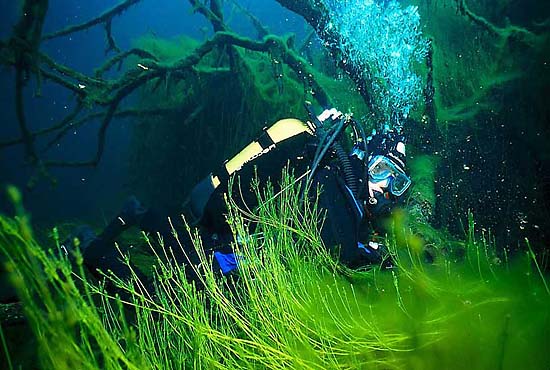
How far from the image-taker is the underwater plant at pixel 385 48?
660 centimetres

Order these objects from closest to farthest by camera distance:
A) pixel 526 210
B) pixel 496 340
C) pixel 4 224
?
pixel 4 224
pixel 496 340
pixel 526 210

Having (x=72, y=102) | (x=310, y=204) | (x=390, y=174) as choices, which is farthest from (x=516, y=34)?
(x=72, y=102)

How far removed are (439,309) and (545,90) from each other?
18.2 ft

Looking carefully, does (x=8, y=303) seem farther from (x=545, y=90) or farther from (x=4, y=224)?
(x=545, y=90)

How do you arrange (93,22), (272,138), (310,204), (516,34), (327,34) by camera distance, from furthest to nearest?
(93,22) < (327,34) < (516,34) < (272,138) < (310,204)

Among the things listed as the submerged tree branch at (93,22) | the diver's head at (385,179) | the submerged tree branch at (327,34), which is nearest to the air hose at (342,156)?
the diver's head at (385,179)

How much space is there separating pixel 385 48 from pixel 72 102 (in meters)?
36.9

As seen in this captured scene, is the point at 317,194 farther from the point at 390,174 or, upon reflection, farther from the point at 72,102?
the point at 72,102

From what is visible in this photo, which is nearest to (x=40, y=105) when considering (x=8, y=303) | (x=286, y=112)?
(x=286, y=112)

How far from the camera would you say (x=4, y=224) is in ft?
3.16

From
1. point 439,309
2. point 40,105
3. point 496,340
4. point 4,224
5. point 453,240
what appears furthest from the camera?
point 40,105

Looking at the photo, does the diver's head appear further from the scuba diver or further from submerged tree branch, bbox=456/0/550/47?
submerged tree branch, bbox=456/0/550/47

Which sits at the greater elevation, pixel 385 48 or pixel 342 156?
pixel 385 48

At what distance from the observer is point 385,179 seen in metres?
3.38
